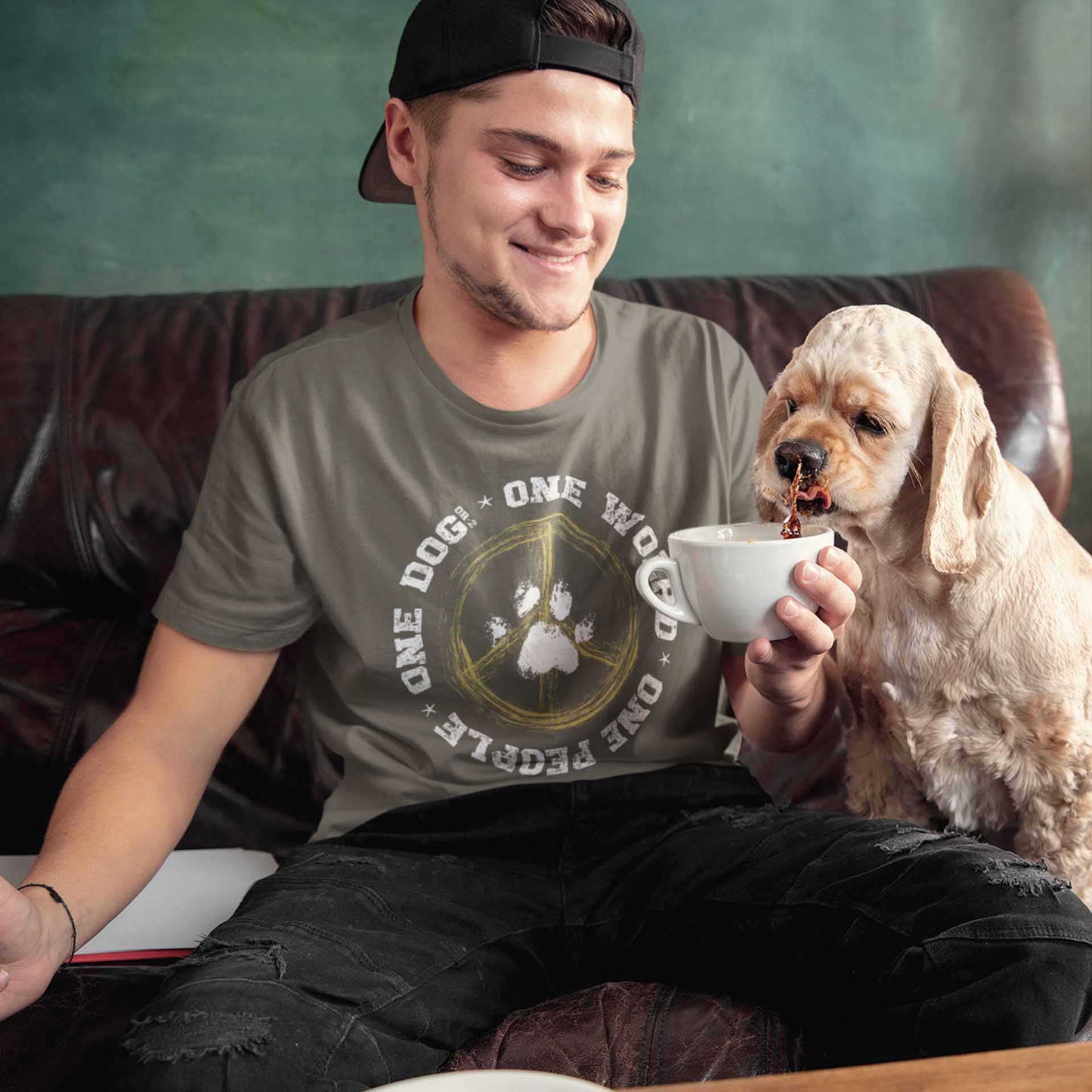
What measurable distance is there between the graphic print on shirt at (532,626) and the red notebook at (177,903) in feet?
1.47

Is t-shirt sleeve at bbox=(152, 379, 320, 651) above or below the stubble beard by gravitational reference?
below

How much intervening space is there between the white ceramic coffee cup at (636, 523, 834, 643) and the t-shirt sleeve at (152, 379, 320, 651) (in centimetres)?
55

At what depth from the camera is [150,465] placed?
180 cm

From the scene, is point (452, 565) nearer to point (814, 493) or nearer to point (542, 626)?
point (542, 626)

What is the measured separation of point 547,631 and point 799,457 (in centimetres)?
44

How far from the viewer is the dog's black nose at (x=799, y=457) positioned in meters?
1.16

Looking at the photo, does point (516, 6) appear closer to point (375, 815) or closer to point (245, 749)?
point (375, 815)

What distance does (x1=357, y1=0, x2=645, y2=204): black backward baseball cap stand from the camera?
128 centimetres

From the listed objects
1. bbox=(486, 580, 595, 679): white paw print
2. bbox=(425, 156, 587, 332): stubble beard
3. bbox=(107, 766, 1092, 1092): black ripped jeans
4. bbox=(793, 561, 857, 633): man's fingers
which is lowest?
bbox=(107, 766, 1092, 1092): black ripped jeans

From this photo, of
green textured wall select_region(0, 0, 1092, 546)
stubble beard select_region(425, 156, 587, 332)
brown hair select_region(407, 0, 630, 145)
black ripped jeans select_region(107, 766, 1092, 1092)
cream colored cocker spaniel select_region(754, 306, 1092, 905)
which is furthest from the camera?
green textured wall select_region(0, 0, 1092, 546)

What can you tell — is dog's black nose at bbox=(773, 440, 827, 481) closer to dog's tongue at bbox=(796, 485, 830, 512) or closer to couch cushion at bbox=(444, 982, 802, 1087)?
dog's tongue at bbox=(796, 485, 830, 512)

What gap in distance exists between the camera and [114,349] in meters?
1.85

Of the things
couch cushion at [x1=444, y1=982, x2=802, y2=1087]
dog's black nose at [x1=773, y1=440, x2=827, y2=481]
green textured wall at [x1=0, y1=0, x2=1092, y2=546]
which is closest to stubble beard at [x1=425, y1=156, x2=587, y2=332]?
dog's black nose at [x1=773, y1=440, x2=827, y2=481]

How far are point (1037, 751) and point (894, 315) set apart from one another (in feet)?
→ 1.66
